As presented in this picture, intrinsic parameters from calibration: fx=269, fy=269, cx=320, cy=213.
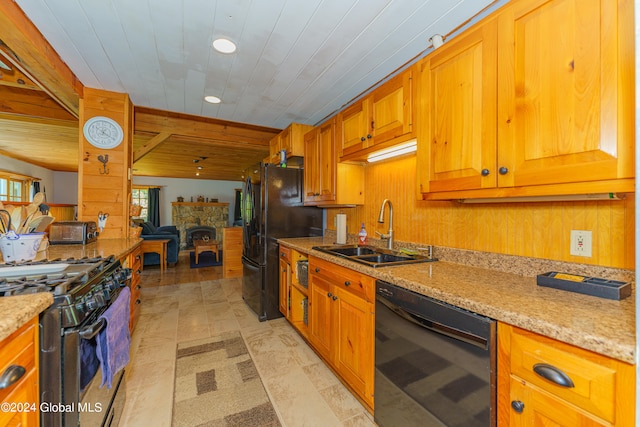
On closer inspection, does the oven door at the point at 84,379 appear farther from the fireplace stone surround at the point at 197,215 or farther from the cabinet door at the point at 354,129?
the fireplace stone surround at the point at 197,215

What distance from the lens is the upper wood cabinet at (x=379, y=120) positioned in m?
1.70

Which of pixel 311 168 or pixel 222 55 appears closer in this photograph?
pixel 222 55

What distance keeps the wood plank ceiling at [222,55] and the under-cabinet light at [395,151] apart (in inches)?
28.4

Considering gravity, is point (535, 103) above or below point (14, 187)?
below

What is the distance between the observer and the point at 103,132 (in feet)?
8.89

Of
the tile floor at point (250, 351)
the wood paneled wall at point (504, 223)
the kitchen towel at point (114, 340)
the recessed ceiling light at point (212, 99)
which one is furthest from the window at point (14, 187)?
the wood paneled wall at point (504, 223)

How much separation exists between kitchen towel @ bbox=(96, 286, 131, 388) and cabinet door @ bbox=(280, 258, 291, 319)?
1.47 m

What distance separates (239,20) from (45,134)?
4.92 meters

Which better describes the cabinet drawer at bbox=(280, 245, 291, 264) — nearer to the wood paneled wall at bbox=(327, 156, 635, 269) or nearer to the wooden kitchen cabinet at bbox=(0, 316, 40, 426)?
the wood paneled wall at bbox=(327, 156, 635, 269)

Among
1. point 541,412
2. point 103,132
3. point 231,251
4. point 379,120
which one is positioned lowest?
point 231,251

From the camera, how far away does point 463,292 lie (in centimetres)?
109

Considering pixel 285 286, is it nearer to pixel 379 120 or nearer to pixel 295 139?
pixel 295 139

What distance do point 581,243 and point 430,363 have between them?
34.3 inches

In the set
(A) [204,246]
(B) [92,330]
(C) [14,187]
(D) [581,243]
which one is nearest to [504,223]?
(D) [581,243]
